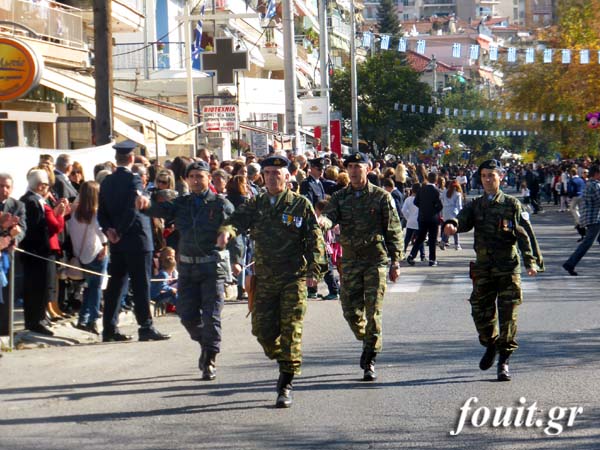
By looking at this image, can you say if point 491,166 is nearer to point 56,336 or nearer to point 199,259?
point 199,259

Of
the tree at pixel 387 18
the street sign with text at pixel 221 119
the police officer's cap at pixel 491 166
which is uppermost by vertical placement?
the tree at pixel 387 18

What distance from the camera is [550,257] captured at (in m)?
25.5

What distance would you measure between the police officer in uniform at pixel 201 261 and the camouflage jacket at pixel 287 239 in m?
0.90

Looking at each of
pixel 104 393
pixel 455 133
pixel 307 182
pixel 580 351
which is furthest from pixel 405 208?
pixel 455 133

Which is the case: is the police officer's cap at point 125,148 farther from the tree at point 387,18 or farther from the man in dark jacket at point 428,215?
the tree at point 387,18

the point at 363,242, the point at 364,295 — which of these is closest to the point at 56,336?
the point at 364,295

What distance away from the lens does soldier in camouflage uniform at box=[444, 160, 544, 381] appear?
1035cm

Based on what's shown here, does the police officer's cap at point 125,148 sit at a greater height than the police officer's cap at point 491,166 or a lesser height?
greater

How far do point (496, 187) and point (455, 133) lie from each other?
108491 millimetres

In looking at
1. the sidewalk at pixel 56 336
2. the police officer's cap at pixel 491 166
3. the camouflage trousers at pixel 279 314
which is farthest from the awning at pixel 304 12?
the camouflage trousers at pixel 279 314

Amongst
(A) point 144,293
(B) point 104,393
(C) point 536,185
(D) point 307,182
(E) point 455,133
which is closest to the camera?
(B) point 104,393

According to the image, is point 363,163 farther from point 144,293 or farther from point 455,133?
point 455,133

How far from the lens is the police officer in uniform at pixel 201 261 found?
34.4 ft
